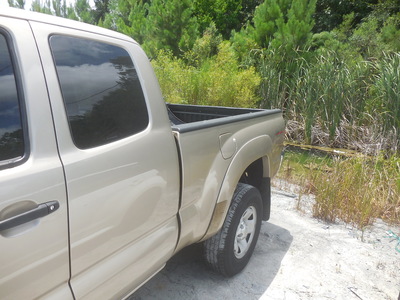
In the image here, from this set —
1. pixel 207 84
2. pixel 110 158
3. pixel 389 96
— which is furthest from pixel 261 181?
pixel 389 96

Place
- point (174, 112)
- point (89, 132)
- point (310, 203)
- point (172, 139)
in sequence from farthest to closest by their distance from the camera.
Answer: point (310, 203) < point (174, 112) < point (172, 139) < point (89, 132)

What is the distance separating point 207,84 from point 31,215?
6.14 meters

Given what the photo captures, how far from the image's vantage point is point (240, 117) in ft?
8.84

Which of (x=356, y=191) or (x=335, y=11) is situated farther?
(x=335, y=11)

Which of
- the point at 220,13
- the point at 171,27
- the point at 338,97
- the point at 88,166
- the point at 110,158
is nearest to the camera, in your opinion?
the point at 88,166

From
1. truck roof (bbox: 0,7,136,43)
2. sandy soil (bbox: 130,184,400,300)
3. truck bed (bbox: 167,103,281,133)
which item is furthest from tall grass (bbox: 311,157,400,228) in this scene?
truck roof (bbox: 0,7,136,43)

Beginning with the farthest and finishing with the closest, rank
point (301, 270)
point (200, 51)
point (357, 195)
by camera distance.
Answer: point (200, 51) < point (357, 195) < point (301, 270)

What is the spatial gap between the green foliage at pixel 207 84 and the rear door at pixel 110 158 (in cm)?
487

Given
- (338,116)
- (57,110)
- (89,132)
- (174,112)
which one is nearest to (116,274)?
(89,132)

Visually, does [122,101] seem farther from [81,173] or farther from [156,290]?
[156,290]

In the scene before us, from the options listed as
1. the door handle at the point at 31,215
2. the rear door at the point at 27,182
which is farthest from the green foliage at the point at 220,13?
the door handle at the point at 31,215

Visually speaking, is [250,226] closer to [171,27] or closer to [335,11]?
[171,27]

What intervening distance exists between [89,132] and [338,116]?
6.55 metres

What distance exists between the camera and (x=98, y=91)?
166 cm
